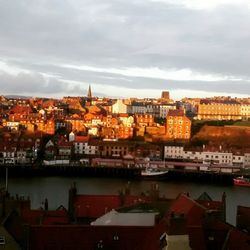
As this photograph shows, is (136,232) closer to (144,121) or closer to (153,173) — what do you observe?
(153,173)

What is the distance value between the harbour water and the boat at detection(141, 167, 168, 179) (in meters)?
1.53

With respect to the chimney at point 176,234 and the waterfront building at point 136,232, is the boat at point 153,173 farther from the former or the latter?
the chimney at point 176,234

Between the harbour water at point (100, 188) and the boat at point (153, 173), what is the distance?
60.3 inches

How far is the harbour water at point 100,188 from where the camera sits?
25.2 metres

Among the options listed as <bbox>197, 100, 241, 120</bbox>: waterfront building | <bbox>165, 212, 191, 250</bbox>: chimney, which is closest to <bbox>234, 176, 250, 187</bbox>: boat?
<bbox>165, 212, 191, 250</bbox>: chimney

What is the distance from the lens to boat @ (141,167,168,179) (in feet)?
119

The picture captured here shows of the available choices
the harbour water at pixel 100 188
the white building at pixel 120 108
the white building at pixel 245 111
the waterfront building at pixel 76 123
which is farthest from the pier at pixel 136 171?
the white building at pixel 245 111

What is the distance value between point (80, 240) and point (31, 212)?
4.47 metres

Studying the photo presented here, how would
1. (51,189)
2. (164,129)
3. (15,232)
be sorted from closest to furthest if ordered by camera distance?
1. (15,232)
2. (51,189)
3. (164,129)

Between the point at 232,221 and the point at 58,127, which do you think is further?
the point at 58,127

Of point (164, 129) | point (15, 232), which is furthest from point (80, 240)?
point (164, 129)

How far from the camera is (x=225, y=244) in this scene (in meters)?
9.62

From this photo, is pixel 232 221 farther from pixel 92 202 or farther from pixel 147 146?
pixel 147 146

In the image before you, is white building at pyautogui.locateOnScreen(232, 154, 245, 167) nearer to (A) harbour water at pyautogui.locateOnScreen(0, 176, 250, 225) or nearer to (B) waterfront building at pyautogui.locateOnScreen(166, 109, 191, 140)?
(A) harbour water at pyautogui.locateOnScreen(0, 176, 250, 225)
